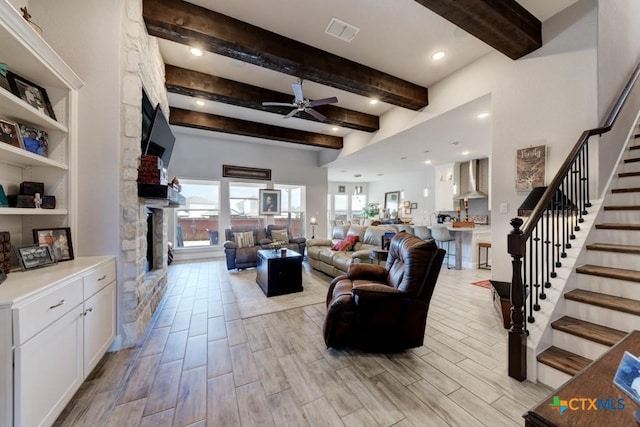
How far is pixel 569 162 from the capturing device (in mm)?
2100

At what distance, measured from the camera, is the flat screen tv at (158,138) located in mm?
2662

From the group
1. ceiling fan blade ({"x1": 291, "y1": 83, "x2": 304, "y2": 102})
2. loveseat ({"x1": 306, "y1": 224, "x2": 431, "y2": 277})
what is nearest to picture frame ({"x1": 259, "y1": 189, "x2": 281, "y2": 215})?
loveseat ({"x1": 306, "y1": 224, "x2": 431, "y2": 277})

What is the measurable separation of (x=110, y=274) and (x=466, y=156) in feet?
24.8

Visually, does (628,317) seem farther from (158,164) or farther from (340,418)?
(158,164)

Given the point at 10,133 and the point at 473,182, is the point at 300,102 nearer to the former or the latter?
the point at 10,133

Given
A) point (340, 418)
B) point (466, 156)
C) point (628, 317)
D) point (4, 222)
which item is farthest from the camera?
point (466, 156)

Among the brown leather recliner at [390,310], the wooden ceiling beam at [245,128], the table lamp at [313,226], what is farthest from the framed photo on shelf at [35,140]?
the table lamp at [313,226]

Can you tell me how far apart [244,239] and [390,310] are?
4.18 meters

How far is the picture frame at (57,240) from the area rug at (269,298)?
179cm

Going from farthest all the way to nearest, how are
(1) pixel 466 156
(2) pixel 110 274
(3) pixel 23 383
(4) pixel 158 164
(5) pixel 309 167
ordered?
(5) pixel 309 167, (1) pixel 466 156, (4) pixel 158 164, (2) pixel 110 274, (3) pixel 23 383

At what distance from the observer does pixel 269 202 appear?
24.1 feet

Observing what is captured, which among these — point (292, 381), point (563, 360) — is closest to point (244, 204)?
point (292, 381)

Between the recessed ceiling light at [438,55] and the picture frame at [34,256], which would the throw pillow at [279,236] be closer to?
the picture frame at [34,256]

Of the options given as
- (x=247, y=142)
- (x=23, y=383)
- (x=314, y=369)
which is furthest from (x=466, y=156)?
(x=23, y=383)
